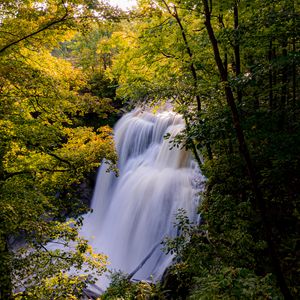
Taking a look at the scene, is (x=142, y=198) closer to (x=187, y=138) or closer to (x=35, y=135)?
(x=35, y=135)

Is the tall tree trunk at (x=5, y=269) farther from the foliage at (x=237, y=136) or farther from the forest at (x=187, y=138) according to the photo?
the foliage at (x=237, y=136)

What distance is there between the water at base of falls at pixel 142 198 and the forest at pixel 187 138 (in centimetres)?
346

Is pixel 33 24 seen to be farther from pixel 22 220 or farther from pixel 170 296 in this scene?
pixel 170 296

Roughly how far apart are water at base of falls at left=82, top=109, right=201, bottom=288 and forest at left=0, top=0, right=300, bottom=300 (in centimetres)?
346

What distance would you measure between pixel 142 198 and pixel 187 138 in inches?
376

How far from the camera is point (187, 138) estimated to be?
18.6 feet

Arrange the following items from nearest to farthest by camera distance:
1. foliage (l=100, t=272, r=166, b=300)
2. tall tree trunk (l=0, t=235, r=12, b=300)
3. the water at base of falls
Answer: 1. tall tree trunk (l=0, t=235, r=12, b=300)
2. foliage (l=100, t=272, r=166, b=300)
3. the water at base of falls

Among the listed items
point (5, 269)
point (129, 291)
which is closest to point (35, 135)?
point (5, 269)

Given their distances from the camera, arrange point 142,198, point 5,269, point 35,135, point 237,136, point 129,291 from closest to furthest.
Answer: point 237,136
point 5,269
point 35,135
point 129,291
point 142,198

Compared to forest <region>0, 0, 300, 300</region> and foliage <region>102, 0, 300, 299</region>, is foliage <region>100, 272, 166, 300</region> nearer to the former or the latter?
forest <region>0, 0, 300, 300</region>

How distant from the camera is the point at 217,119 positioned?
5.60 metres

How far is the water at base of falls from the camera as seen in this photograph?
12.8m

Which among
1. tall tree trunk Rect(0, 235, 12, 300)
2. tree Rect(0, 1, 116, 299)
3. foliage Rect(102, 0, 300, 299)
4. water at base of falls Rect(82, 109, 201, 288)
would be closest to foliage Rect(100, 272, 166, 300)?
foliage Rect(102, 0, 300, 299)

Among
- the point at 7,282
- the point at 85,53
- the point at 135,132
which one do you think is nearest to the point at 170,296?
the point at 7,282
